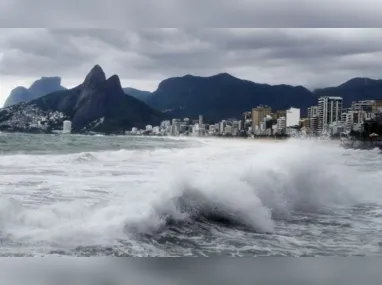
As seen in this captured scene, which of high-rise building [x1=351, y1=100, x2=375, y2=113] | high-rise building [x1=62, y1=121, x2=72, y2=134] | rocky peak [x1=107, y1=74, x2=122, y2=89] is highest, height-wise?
rocky peak [x1=107, y1=74, x2=122, y2=89]

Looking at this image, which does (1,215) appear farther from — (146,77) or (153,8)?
(153,8)

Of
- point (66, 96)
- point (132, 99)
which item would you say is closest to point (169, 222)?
point (132, 99)

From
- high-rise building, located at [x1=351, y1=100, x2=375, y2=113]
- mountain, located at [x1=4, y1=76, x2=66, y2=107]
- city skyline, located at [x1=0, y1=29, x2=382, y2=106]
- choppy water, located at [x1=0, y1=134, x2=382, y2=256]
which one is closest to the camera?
choppy water, located at [x1=0, y1=134, x2=382, y2=256]

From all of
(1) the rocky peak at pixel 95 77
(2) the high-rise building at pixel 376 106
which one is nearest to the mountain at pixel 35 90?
(1) the rocky peak at pixel 95 77

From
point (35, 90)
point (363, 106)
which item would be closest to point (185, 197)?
point (35, 90)

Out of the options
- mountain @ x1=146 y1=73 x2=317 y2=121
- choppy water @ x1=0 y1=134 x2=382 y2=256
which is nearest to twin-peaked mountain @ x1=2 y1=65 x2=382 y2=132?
mountain @ x1=146 y1=73 x2=317 y2=121

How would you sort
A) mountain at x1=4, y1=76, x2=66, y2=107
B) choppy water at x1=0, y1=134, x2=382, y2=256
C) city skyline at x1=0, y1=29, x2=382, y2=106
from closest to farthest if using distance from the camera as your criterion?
choppy water at x1=0, y1=134, x2=382, y2=256
city skyline at x1=0, y1=29, x2=382, y2=106
mountain at x1=4, y1=76, x2=66, y2=107

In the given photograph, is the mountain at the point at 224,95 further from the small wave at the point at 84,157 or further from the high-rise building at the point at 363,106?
the small wave at the point at 84,157

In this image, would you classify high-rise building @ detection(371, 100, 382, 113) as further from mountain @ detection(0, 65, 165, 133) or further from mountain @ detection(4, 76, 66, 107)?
mountain @ detection(4, 76, 66, 107)
